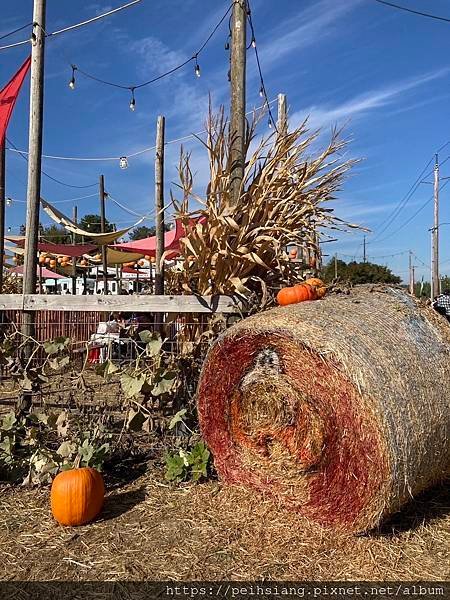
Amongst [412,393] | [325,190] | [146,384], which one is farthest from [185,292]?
[412,393]

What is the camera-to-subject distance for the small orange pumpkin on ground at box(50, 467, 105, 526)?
3.49 metres

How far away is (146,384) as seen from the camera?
429 cm

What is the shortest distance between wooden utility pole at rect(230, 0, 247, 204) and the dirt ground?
2517 mm

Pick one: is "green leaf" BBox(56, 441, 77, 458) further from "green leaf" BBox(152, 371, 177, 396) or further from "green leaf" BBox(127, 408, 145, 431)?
"green leaf" BBox(152, 371, 177, 396)

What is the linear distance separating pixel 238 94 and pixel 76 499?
3.78m

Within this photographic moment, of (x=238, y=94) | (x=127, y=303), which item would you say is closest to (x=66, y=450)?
(x=127, y=303)

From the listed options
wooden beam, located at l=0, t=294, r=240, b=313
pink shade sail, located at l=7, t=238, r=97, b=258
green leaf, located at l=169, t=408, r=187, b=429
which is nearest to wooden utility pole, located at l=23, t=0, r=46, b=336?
wooden beam, located at l=0, t=294, r=240, b=313

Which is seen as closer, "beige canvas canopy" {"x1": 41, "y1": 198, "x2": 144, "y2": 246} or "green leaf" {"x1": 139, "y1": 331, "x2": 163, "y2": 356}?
"green leaf" {"x1": 139, "y1": 331, "x2": 163, "y2": 356}

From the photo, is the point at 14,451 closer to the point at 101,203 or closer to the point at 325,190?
the point at 325,190

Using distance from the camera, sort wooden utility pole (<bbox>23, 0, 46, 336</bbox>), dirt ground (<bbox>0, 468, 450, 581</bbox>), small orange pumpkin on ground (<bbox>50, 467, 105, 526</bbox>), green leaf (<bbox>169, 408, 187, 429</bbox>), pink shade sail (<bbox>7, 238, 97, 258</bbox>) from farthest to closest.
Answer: pink shade sail (<bbox>7, 238, 97, 258</bbox>) < wooden utility pole (<bbox>23, 0, 46, 336</bbox>) < green leaf (<bbox>169, 408, 187, 429</bbox>) < small orange pumpkin on ground (<bbox>50, 467, 105, 526</bbox>) < dirt ground (<bbox>0, 468, 450, 581</bbox>)

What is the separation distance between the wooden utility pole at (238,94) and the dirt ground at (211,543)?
252 cm

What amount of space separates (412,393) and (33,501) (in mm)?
2729

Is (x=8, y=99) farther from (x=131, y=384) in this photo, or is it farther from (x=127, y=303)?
(x=131, y=384)

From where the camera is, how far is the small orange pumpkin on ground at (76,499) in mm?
3490
